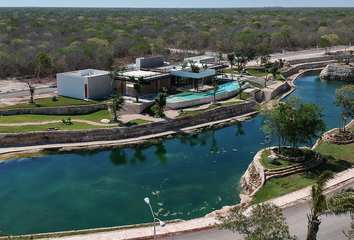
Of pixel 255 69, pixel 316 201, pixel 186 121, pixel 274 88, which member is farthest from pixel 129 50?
pixel 316 201

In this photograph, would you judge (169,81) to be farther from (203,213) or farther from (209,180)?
(203,213)

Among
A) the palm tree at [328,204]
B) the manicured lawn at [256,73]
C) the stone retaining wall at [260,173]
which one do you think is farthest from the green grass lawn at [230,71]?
the palm tree at [328,204]

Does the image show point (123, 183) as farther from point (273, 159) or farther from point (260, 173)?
point (273, 159)

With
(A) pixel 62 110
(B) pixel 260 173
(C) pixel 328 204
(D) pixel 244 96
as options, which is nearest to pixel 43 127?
(A) pixel 62 110

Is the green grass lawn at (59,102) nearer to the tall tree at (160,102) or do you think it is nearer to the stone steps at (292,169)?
the tall tree at (160,102)

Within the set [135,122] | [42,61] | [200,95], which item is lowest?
[135,122]

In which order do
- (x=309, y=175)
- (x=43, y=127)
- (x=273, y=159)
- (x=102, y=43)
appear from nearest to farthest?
(x=309, y=175), (x=273, y=159), (x=43, y=127), (x=102, y=43)

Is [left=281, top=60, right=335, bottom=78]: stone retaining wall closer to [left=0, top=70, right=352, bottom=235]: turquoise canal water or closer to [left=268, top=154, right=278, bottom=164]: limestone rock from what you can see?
[left=0, top=70, right=352, bottom=235]: turquoise canal water

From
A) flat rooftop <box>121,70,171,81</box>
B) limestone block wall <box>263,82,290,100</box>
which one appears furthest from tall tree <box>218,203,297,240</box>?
Result: limestone block wall <box>263,82,290,100</box>
